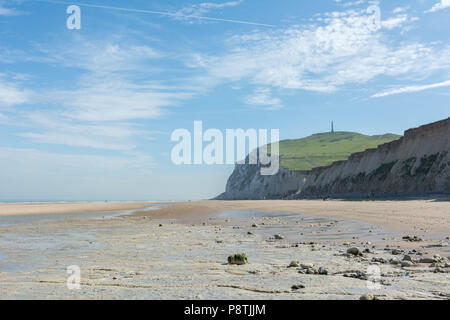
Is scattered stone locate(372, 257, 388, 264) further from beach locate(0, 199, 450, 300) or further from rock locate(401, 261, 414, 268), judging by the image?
rock locate(401, 261, 414, 268)

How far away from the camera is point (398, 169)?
181 feet

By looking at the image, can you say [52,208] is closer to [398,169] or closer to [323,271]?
[398,169]

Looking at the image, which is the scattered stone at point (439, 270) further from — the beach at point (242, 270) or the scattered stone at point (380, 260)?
the scattered stone at point (380, 260)

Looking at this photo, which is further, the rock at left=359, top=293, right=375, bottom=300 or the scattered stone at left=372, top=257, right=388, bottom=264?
the scattered stone at left=372, top=257, right=388, bottom=264

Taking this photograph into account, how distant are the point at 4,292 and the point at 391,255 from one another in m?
7.48

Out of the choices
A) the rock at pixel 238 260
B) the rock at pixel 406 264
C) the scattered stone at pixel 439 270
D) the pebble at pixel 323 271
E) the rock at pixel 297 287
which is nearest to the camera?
the rock at pixel 297 287

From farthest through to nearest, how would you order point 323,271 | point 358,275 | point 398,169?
point 398,169 < point 323,271 < point 358,275

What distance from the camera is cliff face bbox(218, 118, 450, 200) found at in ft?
154

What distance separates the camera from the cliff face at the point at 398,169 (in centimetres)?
4700
